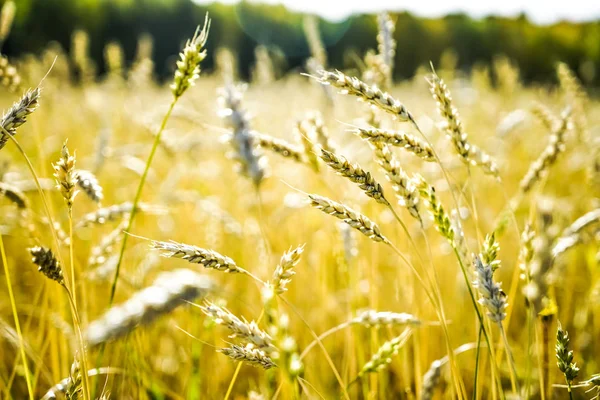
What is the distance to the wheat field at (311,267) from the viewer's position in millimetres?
701

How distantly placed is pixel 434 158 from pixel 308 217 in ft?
6.91

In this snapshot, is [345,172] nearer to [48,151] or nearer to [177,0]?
[48,151]

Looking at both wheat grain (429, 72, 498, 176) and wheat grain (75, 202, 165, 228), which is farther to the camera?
wheat grain (75, 202, 165, 228)

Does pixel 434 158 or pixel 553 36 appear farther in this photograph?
pixel 553 36

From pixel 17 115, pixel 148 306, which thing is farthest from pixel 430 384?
pixel 17 115

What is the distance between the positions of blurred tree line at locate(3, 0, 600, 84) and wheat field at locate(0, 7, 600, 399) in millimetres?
22912

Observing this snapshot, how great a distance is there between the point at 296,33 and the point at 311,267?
32.0 metres

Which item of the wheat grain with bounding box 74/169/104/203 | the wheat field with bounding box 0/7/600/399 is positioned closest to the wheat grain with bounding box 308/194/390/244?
the wheat field with bounding box 0/7/600/399

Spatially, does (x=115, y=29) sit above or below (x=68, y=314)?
above

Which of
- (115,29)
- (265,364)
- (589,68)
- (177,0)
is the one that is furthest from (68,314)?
(177,0)

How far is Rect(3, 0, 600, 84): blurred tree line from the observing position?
24.5 m

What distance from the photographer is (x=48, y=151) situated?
3734 mm

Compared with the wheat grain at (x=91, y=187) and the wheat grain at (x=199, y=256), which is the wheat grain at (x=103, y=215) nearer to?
the wheat grain at (x=91, y=187)

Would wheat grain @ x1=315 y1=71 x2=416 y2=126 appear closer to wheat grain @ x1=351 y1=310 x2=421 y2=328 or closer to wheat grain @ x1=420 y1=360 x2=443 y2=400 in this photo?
wheat grain @ x1=351 y1=310 x2=421 y2=328
